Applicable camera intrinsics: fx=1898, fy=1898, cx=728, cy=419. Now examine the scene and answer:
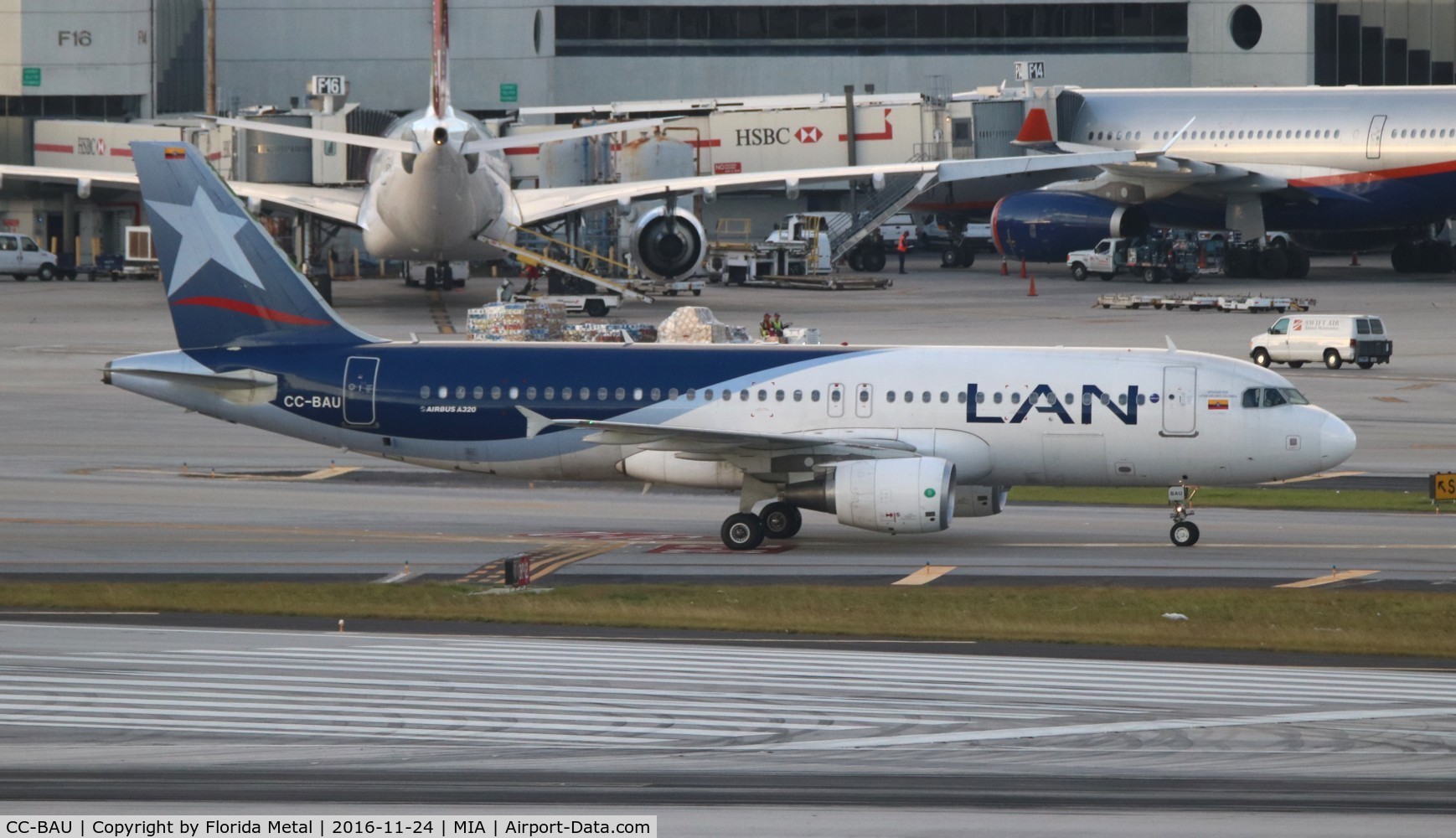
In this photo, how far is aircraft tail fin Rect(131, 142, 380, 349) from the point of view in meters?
35.5

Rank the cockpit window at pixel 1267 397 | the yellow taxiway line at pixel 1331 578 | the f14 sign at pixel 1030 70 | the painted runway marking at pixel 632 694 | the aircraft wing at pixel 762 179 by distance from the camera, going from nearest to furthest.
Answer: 1. the painted runway marking at pixel 632 694
2. the yellow taxiway line at pixel 1331 578
3. the cockpit window at pixel 1267 397
4. the aircraft wing at pixel 762 179
5. the f14 sign at pixel 1030 70

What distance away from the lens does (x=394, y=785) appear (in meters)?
17.5

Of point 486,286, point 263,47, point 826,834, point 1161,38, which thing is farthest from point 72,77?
point 826,834

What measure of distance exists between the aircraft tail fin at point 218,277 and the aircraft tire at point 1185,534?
1541 centimetres

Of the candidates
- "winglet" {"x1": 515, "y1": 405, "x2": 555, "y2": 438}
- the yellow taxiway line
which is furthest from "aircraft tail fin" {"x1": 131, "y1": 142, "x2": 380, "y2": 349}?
the yellow taxiway line

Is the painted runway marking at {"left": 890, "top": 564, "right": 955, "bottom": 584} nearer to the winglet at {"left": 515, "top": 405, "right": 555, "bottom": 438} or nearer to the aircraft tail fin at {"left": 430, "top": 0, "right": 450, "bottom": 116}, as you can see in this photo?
the winglet at {"left": 515, "top": 405, "right": 555, "bottom": 438}

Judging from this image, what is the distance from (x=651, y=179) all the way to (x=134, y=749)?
66.7 meters

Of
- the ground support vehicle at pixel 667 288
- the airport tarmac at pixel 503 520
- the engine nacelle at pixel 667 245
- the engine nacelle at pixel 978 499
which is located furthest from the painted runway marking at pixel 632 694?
the ground support vehicle at pixel 667 288

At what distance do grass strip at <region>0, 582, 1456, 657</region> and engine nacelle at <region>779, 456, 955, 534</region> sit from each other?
247cm

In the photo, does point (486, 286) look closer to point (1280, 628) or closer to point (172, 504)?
point (172, 504)

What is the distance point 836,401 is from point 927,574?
4.53m

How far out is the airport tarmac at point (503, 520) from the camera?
31547 mm

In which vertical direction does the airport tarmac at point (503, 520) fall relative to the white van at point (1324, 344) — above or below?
below

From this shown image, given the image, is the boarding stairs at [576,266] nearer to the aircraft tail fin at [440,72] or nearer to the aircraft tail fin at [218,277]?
the aircraft tail fin at [440,72]
